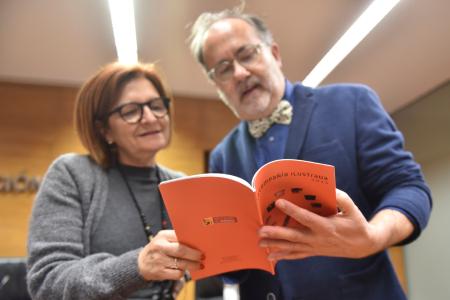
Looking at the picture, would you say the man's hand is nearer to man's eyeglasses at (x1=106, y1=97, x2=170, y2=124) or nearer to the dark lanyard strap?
the dark lanyard strap

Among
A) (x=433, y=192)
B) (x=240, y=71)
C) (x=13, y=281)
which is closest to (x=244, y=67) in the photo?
(x=240, y=71)

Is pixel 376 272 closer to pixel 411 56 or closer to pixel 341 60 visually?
pixel 341 60

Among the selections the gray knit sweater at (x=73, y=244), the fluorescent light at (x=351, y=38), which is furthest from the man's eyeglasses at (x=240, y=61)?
the fluorescent light at (x=351, y=38)

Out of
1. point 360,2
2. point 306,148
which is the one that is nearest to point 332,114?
point 306,148

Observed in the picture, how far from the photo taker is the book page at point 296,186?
2.20 feet

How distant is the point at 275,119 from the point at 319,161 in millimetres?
279

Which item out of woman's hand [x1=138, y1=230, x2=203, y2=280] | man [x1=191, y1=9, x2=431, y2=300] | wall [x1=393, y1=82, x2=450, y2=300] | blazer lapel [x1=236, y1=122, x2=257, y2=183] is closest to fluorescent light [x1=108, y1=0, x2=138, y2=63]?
man [x1=191, y1=9, x2=431, y2=300]

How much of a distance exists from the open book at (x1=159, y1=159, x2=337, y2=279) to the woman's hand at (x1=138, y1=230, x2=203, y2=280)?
0.03m

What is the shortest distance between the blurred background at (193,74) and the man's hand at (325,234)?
104 inches

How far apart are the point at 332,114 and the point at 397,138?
0.23 m

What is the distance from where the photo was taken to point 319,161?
1.18 meters

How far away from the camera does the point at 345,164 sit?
1150 mm

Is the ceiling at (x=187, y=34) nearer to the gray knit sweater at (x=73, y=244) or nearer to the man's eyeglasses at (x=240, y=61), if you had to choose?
the man's eyeglasses at (x=240, y=61)

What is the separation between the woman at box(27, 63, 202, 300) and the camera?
0.95 meters
